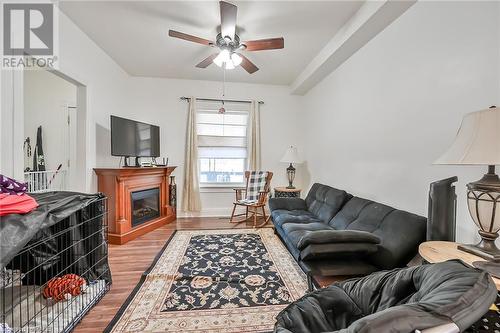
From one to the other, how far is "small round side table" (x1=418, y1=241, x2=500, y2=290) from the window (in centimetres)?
362

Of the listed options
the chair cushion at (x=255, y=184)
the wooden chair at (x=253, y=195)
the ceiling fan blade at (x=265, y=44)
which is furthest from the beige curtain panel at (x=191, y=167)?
the ceiling fan blade at (x=265, y=44)

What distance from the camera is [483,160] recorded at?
40.4 inches

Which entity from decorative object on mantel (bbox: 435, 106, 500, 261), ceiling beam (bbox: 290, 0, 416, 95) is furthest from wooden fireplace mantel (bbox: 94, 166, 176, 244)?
decorative object on mantel (bbox: 435, 106, 500, 261)

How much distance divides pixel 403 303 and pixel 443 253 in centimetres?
60

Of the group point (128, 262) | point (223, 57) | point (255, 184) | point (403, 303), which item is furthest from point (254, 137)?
point (403, 303)

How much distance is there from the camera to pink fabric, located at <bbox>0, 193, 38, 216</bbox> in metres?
1.14

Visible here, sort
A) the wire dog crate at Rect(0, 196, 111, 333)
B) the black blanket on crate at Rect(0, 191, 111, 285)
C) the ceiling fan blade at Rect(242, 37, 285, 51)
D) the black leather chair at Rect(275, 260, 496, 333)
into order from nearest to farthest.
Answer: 1. the black leather chair at Rect(275, 260, 496, 333)
2. the black blanket on crate at Rect(0, 191, 111, 285)
3. the wire dog crate at Rect(0, 196, 111, 333)
4. the ceiling fan blade at Rect(242, 37, 285, 51)

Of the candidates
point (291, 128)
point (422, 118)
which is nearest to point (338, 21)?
point (422, 118)

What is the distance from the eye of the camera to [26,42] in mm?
2080

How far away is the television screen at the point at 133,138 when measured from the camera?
3139 millimetres

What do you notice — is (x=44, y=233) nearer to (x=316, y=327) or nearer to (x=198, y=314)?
(x=198, y=314)

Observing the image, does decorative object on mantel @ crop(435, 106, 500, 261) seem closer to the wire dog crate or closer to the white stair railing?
the wire dog crate

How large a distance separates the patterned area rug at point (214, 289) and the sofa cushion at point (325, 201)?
2.17 ft

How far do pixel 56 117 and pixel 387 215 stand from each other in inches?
203
